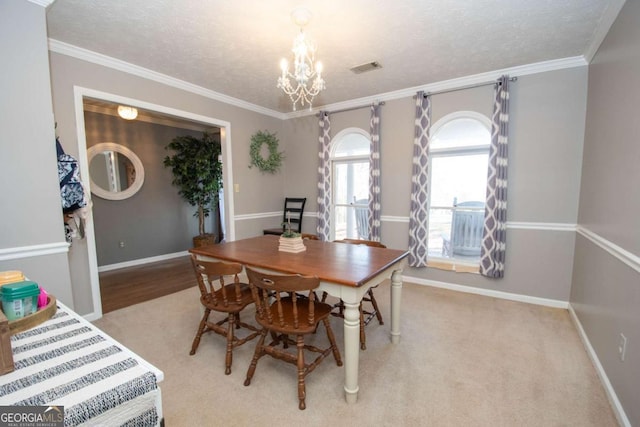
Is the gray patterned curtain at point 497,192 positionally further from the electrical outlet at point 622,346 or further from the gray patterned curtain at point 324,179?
the gray patterned curtain at point 324,179

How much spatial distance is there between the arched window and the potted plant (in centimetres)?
222

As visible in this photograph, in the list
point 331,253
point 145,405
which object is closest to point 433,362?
point 331,253

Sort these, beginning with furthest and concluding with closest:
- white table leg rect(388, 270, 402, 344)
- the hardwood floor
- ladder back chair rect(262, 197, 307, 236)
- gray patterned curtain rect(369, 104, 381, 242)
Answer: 1. ladder back chair rect(262, 197, 307, 236)
2. gray patterned curtain rect(369, 104, 381, 242)
3. the hardwood floor
4. white table leg rect(388, 270, 402, 344)

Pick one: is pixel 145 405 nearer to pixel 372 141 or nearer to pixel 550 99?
pixel 372 141

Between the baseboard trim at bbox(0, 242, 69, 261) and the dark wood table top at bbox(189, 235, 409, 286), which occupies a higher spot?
the baseboard trim at bbox(0, 242, 69, 261)

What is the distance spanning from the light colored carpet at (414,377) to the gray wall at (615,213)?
266mm

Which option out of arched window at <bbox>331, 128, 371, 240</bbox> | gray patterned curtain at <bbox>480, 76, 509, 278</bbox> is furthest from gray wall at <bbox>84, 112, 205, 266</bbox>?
gray patterned curtain at <bbox>480, 76, 509, 278</bbox>

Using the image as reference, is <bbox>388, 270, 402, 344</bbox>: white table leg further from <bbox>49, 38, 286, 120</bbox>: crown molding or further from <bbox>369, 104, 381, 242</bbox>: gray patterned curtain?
<bbox>49, 38, 286, 120</bbox>: crown molding

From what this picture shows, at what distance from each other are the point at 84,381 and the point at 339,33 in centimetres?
268

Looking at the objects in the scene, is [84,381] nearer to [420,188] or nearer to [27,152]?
[27,152]

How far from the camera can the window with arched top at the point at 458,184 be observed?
3.45m

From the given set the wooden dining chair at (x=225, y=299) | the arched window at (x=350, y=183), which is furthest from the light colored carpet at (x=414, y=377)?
the arched window at (x=350, y=183)

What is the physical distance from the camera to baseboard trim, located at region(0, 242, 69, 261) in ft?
6.31

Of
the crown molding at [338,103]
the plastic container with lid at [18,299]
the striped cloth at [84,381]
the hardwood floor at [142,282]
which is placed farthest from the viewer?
the hardwood floor at [142,282]
